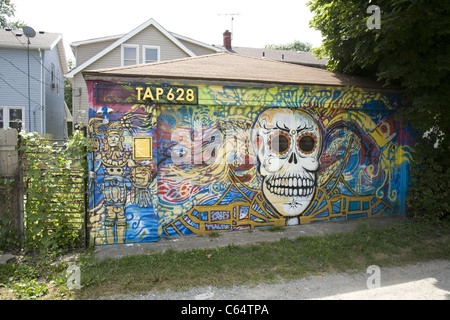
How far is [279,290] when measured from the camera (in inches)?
161

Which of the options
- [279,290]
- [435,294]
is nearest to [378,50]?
[435,294]

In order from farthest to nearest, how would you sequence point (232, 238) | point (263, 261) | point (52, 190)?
point (232, 238), point (52, 190), point (263, 261)

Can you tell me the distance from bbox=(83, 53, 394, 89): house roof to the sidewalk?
9.77 ft

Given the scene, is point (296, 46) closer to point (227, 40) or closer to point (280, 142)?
point (227, 40)

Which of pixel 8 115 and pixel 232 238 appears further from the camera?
pixel 8 115

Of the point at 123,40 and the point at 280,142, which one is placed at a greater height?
the point at 123,40

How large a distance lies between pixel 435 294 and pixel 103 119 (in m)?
5.59

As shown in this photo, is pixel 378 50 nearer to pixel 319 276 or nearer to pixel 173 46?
pixel 319 276

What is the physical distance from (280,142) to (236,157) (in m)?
1.03

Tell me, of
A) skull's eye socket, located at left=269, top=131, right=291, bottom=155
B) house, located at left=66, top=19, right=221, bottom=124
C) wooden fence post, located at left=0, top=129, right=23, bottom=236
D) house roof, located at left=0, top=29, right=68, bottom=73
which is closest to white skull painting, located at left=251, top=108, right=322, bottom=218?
skull's eye socket, located at left=269, top=131, right=291, bottom=155

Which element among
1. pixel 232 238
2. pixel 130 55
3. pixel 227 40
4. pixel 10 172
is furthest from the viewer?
pixel 227 40

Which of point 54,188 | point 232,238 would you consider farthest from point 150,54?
point 232,238

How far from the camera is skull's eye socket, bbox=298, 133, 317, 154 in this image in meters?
6.77

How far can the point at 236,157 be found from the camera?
21.0 feet
